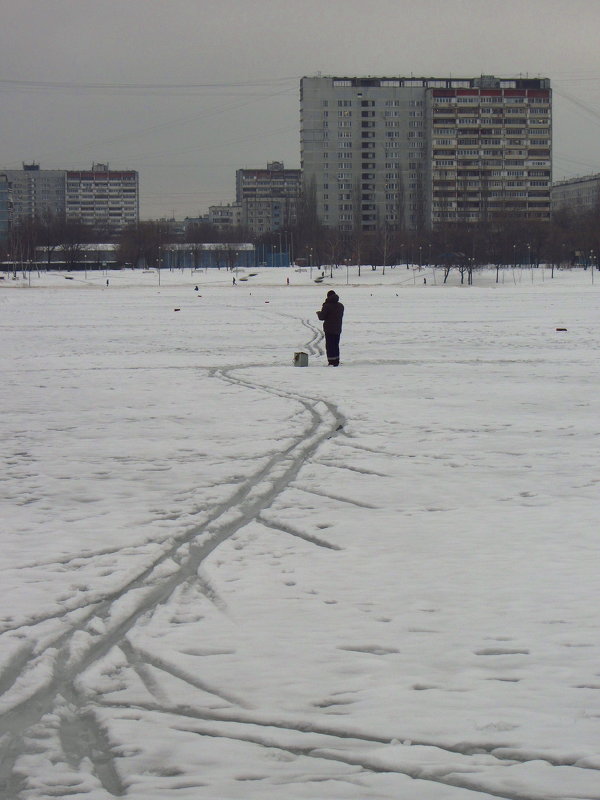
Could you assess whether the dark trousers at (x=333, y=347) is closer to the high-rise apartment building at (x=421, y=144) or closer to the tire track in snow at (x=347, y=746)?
the tire track in snow at (x=347, y=746)

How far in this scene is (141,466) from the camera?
10445 mm

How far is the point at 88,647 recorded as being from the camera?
539 cm

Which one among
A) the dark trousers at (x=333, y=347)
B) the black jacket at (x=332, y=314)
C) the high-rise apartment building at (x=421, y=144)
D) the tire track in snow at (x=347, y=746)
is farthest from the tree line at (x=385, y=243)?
the tire track in snow at (x=347, y=746)

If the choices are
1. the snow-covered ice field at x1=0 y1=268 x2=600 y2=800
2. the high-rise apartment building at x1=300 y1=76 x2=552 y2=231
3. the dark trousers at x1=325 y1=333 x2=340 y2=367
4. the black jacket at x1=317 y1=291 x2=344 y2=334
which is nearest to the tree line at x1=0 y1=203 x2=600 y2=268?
the high-rise apartment building at x1=300 y1=76 x2=552 y2=231

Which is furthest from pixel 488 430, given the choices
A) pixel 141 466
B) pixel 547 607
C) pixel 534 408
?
pixel 547 607

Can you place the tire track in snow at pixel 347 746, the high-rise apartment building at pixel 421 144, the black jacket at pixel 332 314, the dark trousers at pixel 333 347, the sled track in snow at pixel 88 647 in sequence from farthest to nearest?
the high-rise apartment building at pixel 421 144 → the dark trousers at pixel 333 347 → the black jacket at pixel 332 314 → the sled track in snow at pixel 88 647 → the tire track in snow at pixel 347 746

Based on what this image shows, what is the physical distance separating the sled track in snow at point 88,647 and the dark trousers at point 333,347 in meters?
11.0

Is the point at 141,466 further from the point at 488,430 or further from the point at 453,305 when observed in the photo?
the point at 453,305

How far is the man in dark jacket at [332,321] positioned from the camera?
19703mm

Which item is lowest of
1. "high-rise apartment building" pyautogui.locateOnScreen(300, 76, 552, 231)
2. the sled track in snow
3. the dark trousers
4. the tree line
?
the sled track in snow

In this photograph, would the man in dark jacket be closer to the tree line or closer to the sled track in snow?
the sled track in snow

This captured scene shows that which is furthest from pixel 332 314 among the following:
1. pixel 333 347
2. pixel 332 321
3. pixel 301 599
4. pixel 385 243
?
pixel 385 243

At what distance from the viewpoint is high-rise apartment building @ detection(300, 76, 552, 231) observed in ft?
608

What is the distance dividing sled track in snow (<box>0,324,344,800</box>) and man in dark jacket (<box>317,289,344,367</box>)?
10642 mm
